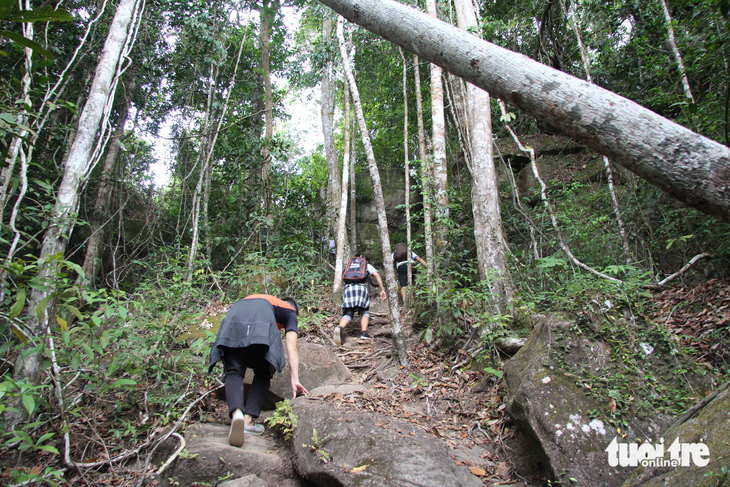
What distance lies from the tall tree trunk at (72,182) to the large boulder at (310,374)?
2074mm

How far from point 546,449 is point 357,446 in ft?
4.61

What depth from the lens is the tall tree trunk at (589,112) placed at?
4.44 feet

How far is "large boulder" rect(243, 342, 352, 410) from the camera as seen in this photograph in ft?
14.0

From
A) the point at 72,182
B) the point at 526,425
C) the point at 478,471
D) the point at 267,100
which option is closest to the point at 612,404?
the point at 526,425

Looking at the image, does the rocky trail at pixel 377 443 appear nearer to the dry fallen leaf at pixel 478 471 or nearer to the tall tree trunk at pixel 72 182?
the dry fallen leaf at pixel 478 471

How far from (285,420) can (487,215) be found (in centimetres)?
388

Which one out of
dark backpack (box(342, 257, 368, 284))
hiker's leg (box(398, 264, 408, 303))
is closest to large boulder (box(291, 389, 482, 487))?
dark backpack (box(342, 257, 368, 284))

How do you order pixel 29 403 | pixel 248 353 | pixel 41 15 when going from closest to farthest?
pixel 41 15
pixel 29 403
pixel 248 353

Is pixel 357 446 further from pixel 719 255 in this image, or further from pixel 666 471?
pixel 719 255

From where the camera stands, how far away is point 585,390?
3.03 metres

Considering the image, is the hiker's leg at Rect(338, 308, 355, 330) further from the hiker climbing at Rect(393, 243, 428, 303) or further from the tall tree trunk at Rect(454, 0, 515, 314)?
the tall tree trunk at Rect(454, 0, 515, 314)

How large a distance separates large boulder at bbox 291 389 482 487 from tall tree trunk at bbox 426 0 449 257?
13.0 ft

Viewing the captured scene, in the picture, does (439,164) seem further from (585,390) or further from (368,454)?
(368,454)

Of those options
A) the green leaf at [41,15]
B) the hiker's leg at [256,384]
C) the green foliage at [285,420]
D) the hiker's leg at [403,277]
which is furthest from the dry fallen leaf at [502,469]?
the hiker's leg at [403,277]
